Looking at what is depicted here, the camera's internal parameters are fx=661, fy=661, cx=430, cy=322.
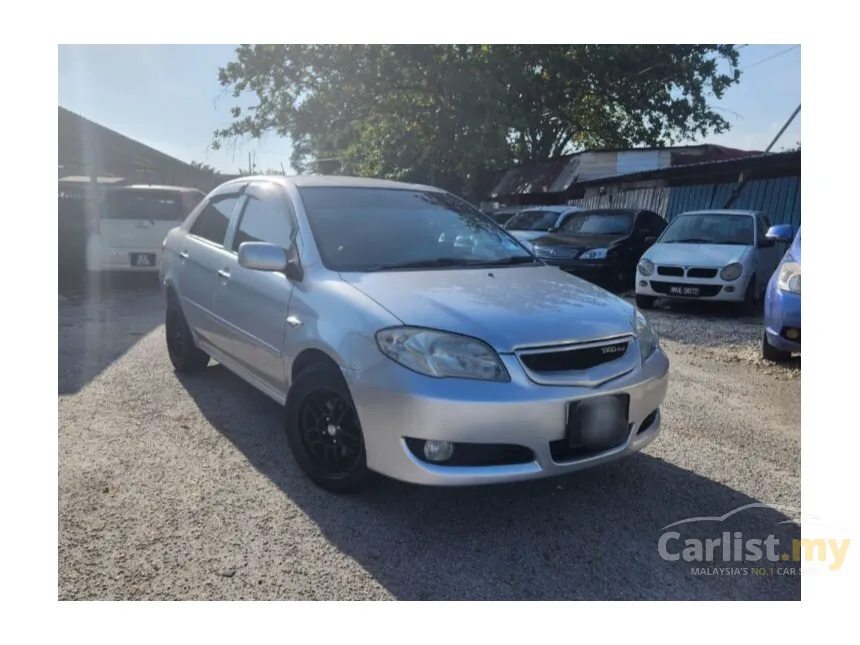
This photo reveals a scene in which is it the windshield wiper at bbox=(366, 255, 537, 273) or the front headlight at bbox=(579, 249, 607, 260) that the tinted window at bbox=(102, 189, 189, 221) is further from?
the windshield wiper at bbox=(366, 255, 537, 273)

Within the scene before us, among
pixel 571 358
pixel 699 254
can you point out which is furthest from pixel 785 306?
pixel 699 254

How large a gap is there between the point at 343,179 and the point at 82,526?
7.99 ft

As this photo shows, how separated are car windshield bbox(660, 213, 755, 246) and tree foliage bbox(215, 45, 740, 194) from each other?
17.4ft

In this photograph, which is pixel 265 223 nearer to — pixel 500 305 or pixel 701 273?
pixel 500 305

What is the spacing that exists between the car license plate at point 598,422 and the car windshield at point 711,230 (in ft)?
23.0

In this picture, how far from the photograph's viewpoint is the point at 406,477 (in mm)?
2697

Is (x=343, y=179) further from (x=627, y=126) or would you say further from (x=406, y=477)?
(x=627, y=126)

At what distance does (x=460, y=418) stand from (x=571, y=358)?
56 centimetres

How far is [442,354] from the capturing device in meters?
2.68

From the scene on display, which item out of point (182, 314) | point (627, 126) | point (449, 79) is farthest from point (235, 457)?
point (627, 126)

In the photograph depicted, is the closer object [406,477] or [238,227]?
[406,477]

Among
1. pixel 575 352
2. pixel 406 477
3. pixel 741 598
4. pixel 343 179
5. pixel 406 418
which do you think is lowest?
pixel 741 598

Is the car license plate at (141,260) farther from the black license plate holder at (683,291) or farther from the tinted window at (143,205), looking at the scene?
the black license plate holder at (683,291)

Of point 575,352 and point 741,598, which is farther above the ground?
point 575,352
